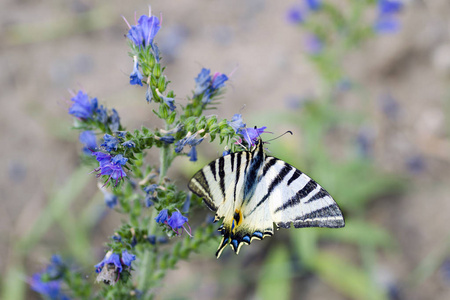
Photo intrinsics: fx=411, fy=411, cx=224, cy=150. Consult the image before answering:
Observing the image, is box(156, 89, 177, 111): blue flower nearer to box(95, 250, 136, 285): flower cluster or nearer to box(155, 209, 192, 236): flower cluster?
box(155, 209, 192, 236): flower cluster

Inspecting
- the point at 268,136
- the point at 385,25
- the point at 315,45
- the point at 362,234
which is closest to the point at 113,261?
the point at 268,136

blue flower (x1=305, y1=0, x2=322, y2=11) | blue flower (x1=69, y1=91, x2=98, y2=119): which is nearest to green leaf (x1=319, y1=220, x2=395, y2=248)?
blue flower (x1=305, y1=0, x2=322, y2=11)

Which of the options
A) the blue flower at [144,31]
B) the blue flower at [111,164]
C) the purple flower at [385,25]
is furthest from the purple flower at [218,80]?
the purple flower at [385,25]

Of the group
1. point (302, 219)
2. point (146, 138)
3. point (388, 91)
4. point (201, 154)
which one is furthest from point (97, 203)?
point (388, 91)

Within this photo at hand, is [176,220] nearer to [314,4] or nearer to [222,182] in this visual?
[222,182]

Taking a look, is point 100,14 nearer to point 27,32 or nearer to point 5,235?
point 27,32

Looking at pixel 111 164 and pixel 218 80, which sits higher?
pixel 218 80
